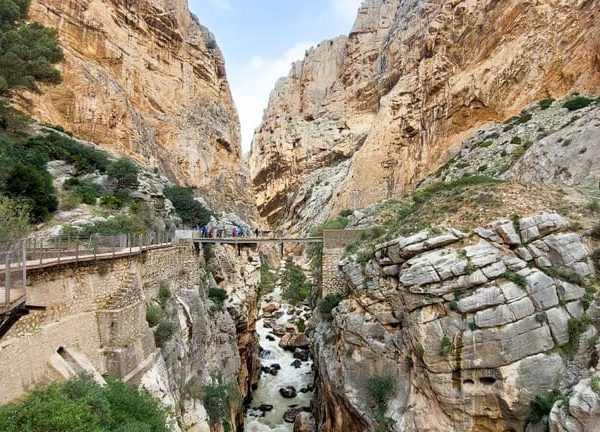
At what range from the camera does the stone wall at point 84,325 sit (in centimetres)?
754

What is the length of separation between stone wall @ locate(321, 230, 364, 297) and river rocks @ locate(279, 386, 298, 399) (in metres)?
8.88

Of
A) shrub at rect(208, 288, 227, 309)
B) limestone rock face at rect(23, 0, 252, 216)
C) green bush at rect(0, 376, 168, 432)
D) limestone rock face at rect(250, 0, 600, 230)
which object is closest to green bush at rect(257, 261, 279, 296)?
limestone rock face at rect(250, 0, 600, 230)

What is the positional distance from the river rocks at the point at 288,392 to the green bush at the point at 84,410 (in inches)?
626

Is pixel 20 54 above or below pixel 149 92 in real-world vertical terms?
below

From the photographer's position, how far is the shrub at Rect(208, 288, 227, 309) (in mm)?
20636

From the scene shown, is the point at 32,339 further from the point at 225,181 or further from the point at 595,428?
the point at 225,181

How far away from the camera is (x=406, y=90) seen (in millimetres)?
42031

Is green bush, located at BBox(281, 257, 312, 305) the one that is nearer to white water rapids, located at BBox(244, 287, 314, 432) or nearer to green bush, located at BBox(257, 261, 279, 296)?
green bush, located at BBox(257, 261, 279, 296)

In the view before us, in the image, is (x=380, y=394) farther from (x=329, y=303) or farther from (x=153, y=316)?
(x=153, y=316)

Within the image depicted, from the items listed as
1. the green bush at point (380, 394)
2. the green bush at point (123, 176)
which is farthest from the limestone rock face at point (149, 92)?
the green bush at point (380, 394)

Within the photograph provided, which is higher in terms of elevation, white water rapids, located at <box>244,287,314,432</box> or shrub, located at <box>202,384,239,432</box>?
shrub, located at <box>202,384,239,432</box>

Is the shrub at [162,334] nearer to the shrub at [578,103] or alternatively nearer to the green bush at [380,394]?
the green bush at [380,394]

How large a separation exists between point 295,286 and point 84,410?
39.6 metres

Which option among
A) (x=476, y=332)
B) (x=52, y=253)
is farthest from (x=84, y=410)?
(x=476, y=332)
